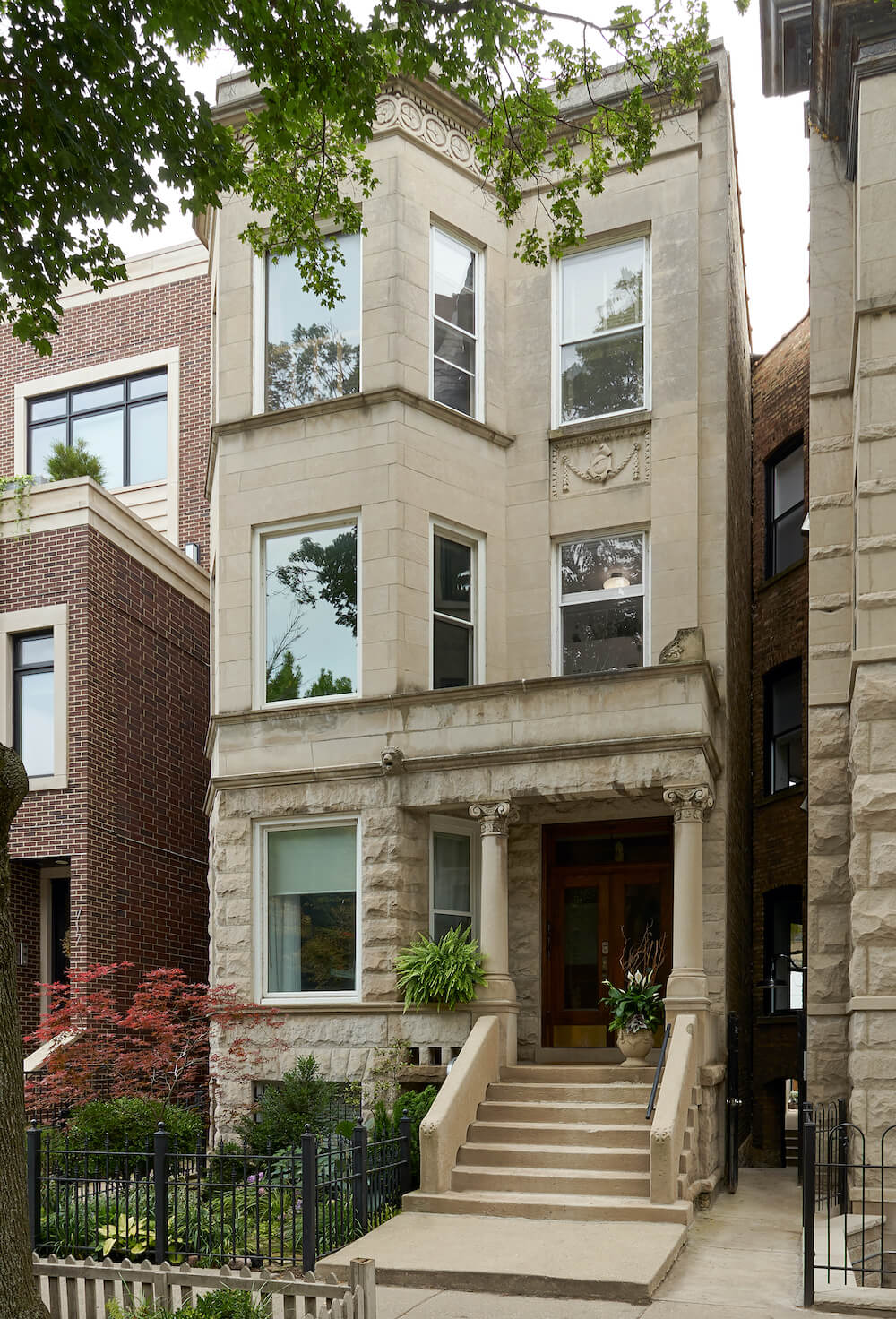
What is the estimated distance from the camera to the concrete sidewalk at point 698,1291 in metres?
10.2

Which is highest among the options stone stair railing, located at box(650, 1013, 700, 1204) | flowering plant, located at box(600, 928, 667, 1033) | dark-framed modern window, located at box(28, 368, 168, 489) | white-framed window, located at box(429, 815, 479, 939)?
dark-framed modern window, located at box(28, 368, 168, 489)

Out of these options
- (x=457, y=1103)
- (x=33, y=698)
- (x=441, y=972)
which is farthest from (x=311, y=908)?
(x=33, y=698)

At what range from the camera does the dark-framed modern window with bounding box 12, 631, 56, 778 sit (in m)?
20.8

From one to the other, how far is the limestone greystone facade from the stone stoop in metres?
1.00

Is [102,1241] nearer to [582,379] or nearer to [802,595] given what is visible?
[582,379]

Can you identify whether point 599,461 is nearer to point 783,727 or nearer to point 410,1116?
point 783,727

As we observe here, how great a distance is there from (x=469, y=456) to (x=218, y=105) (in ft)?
19.2

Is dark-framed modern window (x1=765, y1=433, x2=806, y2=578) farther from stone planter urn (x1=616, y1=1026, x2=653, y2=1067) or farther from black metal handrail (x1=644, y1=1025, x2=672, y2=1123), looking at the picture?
black metal handrail (x1=644, y1=1025, x2=672, y2=1123)

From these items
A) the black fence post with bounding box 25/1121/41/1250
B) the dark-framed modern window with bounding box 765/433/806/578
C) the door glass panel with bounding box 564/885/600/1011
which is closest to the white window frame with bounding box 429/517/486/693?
the door glass panel with bounding box 564/885/600/1011

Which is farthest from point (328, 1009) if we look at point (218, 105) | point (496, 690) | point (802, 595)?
point (218, 105)

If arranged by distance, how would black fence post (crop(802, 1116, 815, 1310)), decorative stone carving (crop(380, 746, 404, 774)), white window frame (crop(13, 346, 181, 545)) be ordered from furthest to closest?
white window frame (crop(13, 346, 181, 545)) → decorative stone carving (crop(380, 746, 404, 774)) → black fence post (crop(802, 1116, 815, 1310))

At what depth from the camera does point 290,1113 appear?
15.1 m

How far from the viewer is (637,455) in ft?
59.3

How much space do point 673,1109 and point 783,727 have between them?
1079 cm
